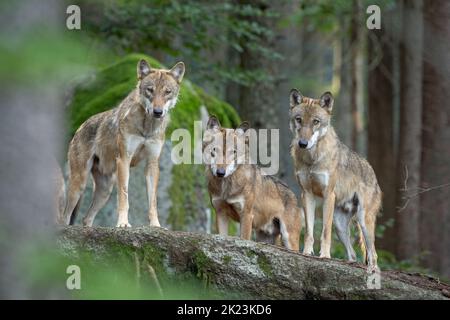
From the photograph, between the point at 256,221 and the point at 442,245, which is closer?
the point at 256,221

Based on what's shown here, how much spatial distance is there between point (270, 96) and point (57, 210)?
25.9ft

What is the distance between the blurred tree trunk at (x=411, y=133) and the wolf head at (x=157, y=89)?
8.14m

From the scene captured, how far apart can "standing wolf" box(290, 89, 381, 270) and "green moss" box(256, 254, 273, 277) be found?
140 cm

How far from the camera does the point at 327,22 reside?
68.9ft

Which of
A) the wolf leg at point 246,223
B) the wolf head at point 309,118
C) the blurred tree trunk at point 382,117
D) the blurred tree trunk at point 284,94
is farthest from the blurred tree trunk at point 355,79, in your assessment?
the wolf leg at point 246,223

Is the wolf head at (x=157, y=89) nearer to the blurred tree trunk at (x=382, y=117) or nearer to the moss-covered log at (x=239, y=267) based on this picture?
the moss-covered log at (x=239, y=267)

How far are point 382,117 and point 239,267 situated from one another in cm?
1269

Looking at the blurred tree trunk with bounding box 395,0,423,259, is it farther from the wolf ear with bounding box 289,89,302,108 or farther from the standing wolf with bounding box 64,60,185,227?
the standing wolf with bounding box 64,60,185,227

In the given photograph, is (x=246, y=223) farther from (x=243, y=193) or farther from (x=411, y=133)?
(x=411, y=133)

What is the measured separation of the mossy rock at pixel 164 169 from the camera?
464 inches

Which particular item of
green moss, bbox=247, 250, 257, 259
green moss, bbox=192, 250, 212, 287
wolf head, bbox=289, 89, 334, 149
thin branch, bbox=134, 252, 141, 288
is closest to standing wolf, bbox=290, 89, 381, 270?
wolf head, bbox=289, 89, 334, 149
